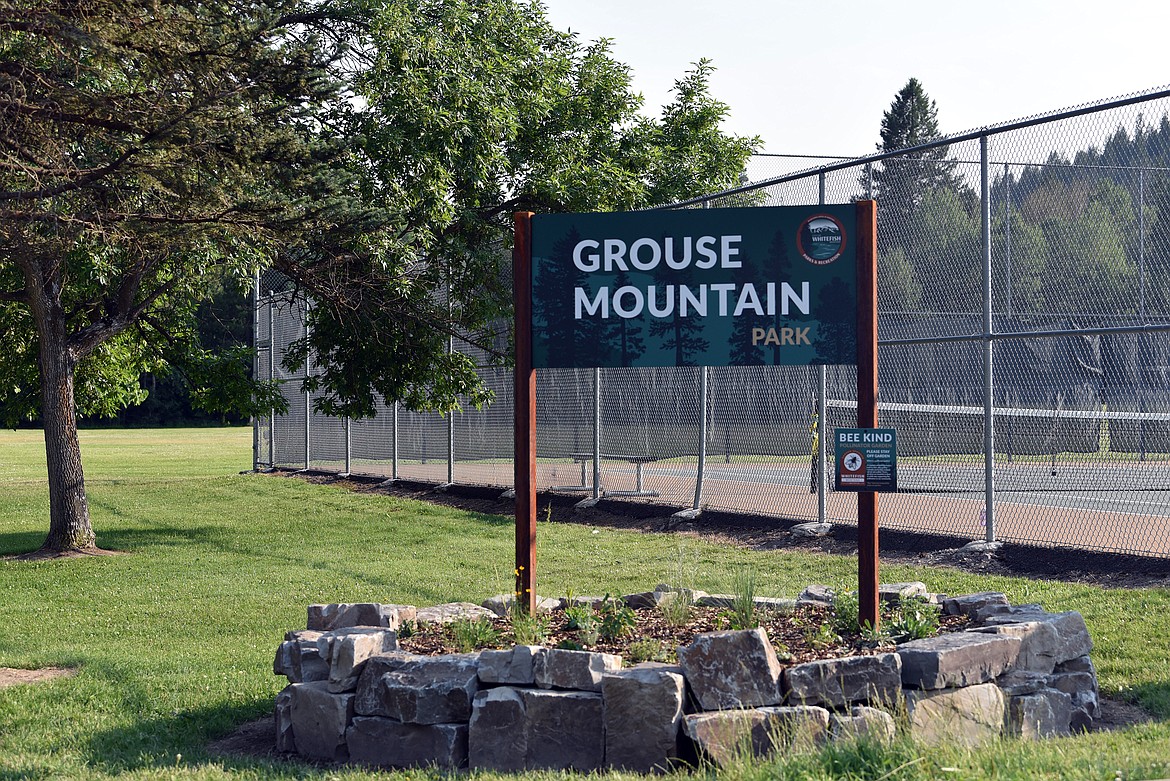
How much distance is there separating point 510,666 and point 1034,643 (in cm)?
266

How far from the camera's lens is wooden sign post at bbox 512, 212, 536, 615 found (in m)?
7.08

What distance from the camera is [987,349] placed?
10570 millimetres

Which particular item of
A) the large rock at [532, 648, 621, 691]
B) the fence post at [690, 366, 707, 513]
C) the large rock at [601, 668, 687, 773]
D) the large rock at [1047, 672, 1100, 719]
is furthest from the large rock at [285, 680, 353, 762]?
the fence post at [690, 366, 707, 513]

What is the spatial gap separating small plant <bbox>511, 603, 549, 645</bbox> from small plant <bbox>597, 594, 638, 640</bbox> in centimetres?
32

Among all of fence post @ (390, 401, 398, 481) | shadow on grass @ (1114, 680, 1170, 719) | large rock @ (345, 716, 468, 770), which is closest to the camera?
large rock @ (345, 716, 468, 770)

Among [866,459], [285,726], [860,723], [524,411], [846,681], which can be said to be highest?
[524,411]

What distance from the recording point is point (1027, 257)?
10359 millimetres

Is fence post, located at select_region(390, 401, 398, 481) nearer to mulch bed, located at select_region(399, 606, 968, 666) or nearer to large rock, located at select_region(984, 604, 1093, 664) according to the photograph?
mulch bed, located at select_region(399, 606, 968, 666)

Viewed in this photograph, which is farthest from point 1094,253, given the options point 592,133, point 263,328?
point 263,328

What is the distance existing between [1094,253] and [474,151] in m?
8.13

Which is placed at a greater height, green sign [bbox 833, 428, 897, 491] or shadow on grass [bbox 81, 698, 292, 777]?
green sign [bbox 833, 428, 897, 491]

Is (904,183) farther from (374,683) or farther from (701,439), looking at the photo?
(374,683)

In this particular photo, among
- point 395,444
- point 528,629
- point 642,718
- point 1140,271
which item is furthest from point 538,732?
point 395,444

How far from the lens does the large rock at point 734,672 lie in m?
5.44
